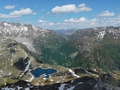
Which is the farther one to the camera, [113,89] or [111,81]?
[111,81]

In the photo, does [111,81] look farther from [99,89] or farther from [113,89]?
[113,89]

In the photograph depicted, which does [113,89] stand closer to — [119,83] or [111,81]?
[119,83]

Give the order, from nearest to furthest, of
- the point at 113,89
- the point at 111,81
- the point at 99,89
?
the point at 113,89, the point at 99,89, the point at 111,81

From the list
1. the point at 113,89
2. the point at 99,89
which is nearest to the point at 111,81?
the point at 99,89

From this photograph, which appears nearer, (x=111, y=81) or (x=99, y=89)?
(x=99, y=89)

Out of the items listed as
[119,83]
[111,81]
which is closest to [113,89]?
[119,83]

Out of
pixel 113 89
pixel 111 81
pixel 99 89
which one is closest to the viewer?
pixel 113 89

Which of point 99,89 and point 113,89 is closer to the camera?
point 113,89
